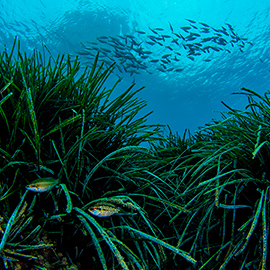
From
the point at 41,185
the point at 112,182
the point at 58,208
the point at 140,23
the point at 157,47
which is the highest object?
the point at 140,23

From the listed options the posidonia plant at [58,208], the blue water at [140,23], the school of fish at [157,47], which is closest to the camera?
the posidonia plant at [58,208]

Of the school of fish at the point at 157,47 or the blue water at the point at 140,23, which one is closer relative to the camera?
the school of fish at the point at 157,47

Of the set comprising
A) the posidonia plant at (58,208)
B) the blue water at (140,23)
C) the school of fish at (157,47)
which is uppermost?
the blue water at (140,23)

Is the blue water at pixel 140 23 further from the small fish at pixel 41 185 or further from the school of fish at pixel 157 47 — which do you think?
the small fish at pixel 41 185

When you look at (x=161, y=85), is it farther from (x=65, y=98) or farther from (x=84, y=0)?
(x=65, y=98)

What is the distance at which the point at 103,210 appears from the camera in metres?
1.09

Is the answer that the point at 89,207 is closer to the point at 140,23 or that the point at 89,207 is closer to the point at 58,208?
the point at 58,208

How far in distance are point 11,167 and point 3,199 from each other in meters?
0.20

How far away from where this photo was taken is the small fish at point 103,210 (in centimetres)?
109

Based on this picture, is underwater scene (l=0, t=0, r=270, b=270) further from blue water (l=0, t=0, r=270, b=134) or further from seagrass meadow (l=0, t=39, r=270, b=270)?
blue water (l=0, t=0, r=270, b=134)

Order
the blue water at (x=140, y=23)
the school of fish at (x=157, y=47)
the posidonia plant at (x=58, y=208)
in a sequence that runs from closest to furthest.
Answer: the posidonia plant at (x=58, y=208) → the school of fish at (x=157, y=47) → the blue water at (x=140, y=23)

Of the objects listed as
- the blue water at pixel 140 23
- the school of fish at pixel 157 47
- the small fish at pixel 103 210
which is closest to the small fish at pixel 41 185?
the small fish at pixel 103 210

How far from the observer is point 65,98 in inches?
71.0

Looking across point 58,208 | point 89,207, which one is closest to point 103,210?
point 89,207
